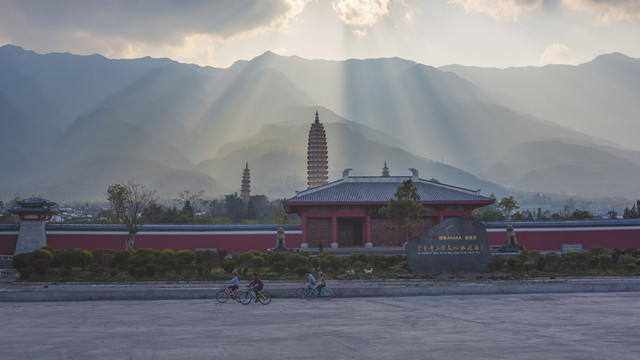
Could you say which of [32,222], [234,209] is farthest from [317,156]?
[32,222]

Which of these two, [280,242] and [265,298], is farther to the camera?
[280,242]

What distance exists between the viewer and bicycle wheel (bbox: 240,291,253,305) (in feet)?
62.7

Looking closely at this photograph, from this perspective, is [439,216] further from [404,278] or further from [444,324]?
[444,324]

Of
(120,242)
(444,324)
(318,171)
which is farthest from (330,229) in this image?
(318,171)

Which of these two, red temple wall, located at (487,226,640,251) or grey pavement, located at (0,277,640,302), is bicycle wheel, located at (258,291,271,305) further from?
red temple wall, located at (487,226,640,251)

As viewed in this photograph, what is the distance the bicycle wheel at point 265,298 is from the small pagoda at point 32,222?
25.4 metres

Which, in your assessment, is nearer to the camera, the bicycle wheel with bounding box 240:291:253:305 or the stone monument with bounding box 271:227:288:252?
the bicycle wheel with bounding box 240:291:253:305

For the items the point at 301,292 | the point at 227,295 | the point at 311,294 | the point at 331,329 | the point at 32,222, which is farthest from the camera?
the point at 32,222

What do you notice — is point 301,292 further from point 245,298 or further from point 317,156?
point 317,156

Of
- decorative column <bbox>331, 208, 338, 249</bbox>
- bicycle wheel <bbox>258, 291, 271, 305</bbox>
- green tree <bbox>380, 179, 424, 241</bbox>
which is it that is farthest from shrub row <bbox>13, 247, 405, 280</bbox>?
decorative column <bbox>331, 208, 338, 249</bbox>

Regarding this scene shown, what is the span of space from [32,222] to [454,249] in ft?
100.0

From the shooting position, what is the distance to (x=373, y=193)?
43.4 m

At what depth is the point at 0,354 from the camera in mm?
10938

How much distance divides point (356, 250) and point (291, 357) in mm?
29864
